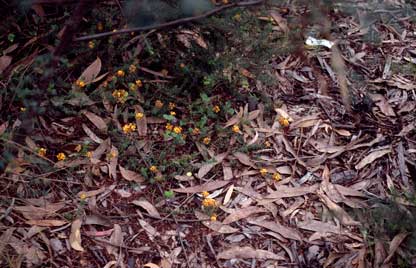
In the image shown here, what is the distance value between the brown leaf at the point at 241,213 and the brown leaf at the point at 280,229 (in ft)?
0.14

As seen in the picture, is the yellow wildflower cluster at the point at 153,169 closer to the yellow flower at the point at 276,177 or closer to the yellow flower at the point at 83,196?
the yellow flower at the point at 83,196

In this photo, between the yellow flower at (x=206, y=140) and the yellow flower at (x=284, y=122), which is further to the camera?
the yellow flower at (x=284, y=122)

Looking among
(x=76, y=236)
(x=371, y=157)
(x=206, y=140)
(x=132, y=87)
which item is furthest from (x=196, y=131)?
(x=371, y=157)

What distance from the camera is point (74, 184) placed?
2.44 m

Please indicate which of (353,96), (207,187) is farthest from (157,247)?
(353,96)

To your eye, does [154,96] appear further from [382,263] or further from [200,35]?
[382,263]

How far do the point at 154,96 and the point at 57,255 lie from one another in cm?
100

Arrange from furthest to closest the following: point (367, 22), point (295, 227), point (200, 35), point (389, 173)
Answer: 1. point (200, 35)
2. point (389, 173)
3. point (295, 227)
4. point (367, 22)

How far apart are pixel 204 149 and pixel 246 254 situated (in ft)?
2.00

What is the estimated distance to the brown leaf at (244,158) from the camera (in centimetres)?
264

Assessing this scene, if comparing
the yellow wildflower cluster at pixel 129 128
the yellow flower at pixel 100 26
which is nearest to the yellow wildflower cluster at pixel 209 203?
the yellow wildflower cluster at pixel 129 128

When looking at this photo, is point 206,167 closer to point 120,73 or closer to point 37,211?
point 120,73

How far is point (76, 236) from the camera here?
225cm

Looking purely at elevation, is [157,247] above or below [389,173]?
above
